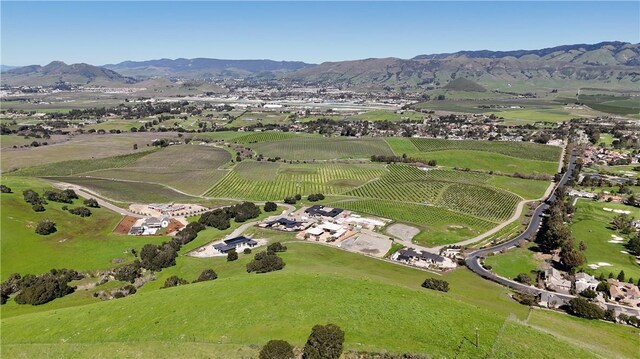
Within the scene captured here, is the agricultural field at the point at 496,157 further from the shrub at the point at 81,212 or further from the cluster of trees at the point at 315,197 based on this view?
the shrub at the point at 81,212

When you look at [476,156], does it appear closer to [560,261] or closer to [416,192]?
[416,192]

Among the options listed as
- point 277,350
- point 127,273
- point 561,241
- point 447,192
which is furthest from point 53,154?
point 561,241

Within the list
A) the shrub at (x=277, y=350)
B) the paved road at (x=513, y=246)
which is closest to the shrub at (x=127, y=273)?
the shrub at (x=277, y=350)

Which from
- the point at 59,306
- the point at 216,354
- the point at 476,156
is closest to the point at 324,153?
the point at 476,156

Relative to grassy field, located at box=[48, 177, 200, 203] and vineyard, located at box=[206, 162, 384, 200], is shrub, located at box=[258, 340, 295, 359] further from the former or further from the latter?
grassy field, located at box=[48, 177, 200, 203]

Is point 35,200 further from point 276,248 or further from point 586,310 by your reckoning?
point 586,310
